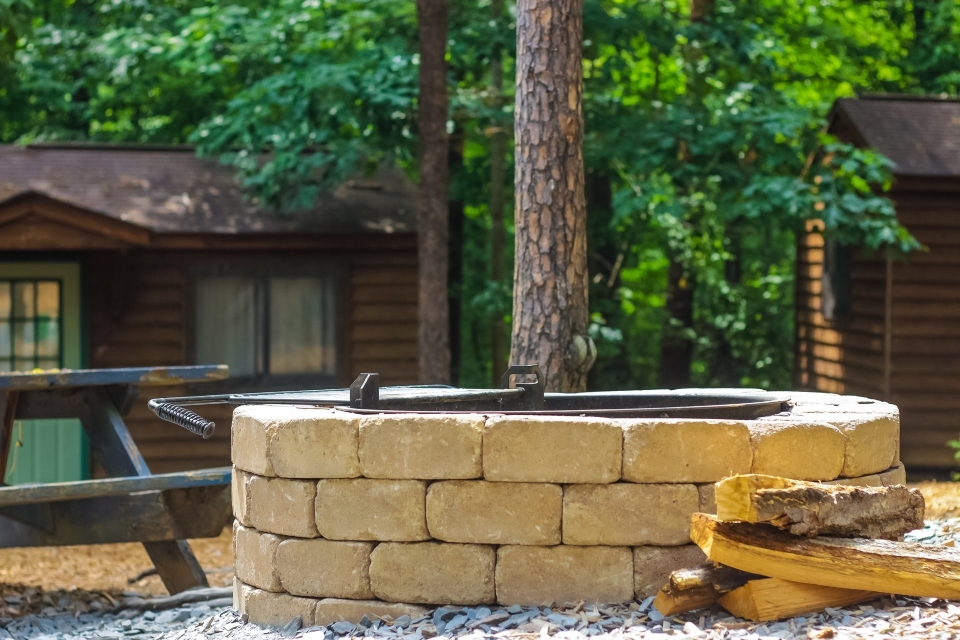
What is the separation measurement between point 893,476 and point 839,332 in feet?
27.1

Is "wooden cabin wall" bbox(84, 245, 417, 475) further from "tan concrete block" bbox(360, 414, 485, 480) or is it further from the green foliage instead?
"tan concrete block" bbox(360, 414, 485, 480)

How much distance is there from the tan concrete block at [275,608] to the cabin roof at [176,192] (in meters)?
6.41

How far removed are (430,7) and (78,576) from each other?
586 centimetres

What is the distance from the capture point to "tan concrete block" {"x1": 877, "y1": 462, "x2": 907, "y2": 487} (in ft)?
16.2

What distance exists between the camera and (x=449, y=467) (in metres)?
4.39

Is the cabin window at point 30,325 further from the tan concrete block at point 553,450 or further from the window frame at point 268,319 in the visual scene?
the tan concrete block at point 553,450

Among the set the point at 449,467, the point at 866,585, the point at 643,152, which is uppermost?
the point at 643,152

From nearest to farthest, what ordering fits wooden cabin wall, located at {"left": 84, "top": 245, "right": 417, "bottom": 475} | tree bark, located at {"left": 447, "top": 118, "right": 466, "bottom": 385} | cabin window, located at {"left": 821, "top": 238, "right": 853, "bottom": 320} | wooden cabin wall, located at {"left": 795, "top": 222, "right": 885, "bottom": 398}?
wooden cabin wall, located at {"left": 84, "top": 245, "right": 417, "bottom": 475} → wooden cabin wall, located at {"left": 795, "top": 222, "right": 885, "bottom": 398} → cabin window, located at {"left": 821, "top": 238, "right": 853, "bottom": 320} → tree bark, located at {"left": 447, "top": 118, "right": 466, "bottom": 385}

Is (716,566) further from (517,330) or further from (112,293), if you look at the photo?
(112,293)

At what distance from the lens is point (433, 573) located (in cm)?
442

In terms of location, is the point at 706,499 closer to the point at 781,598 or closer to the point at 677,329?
the point at 781,598

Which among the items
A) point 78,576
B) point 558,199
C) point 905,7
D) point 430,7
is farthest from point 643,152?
point 905,7

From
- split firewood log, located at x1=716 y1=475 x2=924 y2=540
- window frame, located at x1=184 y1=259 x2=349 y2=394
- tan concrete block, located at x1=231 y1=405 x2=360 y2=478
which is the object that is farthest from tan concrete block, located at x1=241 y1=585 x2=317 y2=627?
window frame, located at x1=184 y1=259 x2=349 y2=394

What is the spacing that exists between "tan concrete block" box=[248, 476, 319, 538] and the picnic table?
204 centimetres
